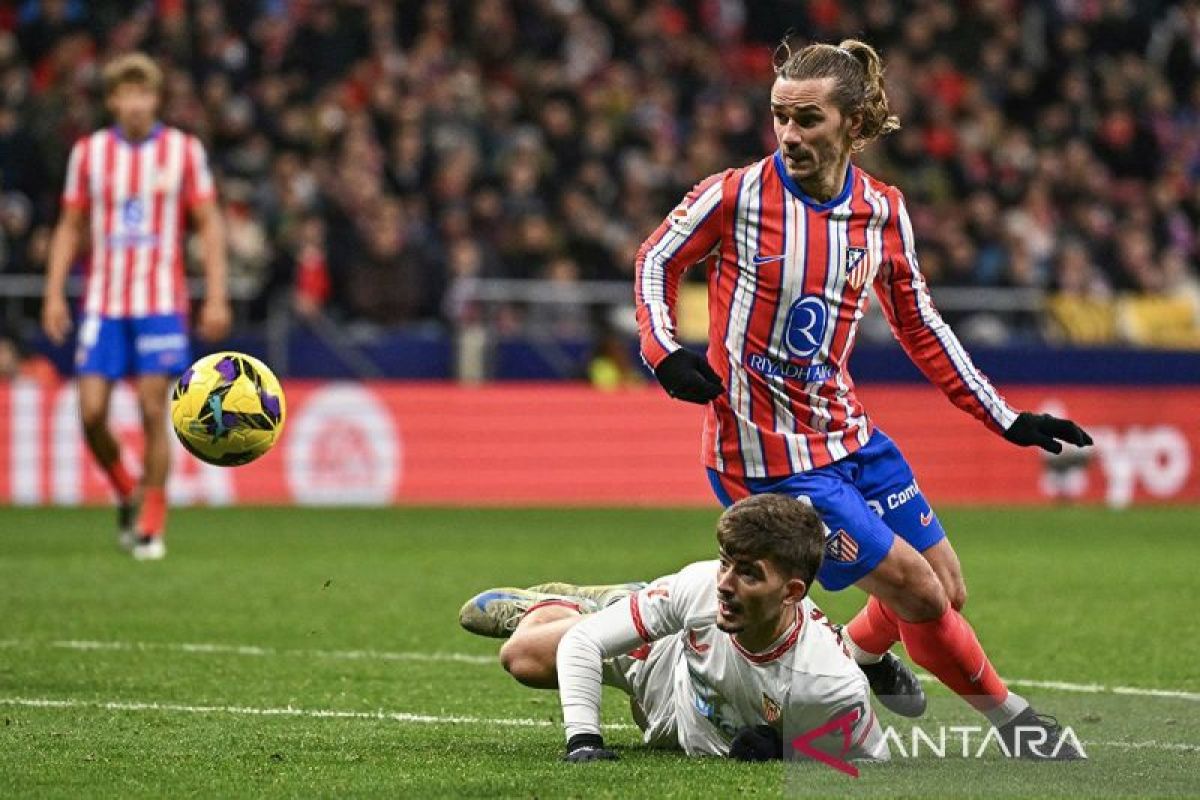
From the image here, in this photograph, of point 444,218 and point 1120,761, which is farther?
point 444,218

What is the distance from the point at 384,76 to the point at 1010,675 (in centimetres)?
1304

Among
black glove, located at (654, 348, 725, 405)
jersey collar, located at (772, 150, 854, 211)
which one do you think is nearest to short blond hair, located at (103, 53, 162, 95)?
A: jersey collar, located at (772, 150, 854, 211)

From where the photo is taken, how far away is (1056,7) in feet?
81.7

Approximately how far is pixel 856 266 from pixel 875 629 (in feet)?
3.61

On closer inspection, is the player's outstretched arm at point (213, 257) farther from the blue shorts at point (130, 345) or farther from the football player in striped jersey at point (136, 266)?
the blue shorts at point (130, 345)

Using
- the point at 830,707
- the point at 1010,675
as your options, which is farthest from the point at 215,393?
the point at 1010,675

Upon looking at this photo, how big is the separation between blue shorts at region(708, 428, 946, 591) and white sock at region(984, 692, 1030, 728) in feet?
1.63

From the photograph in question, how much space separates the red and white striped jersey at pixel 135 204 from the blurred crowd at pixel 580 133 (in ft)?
17.8

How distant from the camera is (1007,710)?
6.21m

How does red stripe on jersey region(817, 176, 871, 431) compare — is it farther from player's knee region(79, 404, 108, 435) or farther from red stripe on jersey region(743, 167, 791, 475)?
player's knee region(79, 404, 108, 435)

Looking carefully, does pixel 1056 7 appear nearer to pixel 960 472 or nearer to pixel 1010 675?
pixel 960 472

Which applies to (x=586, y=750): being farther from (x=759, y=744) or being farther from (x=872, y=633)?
(x=872, y=633)

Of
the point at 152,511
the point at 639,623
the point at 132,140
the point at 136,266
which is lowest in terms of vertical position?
the point at 152,511

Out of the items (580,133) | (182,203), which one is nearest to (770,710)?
(182,203)
